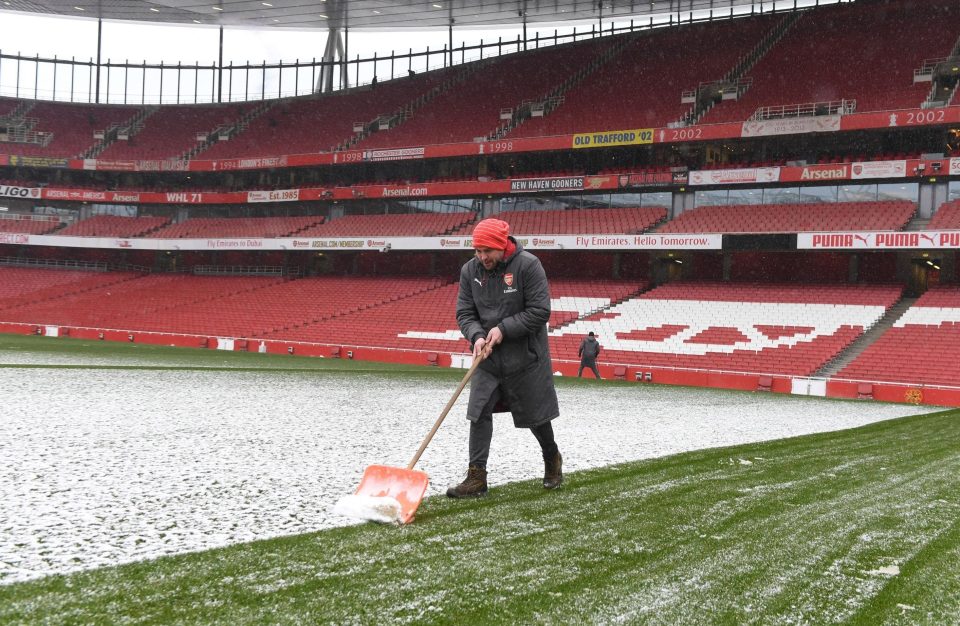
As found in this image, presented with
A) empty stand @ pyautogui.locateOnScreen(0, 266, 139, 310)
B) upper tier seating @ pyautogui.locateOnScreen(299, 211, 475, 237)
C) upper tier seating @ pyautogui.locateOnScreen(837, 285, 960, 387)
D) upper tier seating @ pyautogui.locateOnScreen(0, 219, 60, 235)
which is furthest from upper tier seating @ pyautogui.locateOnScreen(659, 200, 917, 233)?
upper tier seating @ pyautogui.locateOnScreen(0, 219, 60, 235)

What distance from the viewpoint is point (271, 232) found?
151ft

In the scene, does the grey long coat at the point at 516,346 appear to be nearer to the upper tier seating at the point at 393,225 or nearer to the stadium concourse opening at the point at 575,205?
the stadium concourse opening at the point at 575,205

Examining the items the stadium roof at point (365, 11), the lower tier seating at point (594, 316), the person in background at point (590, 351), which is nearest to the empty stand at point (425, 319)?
the lower tier seating at point (594, 316)

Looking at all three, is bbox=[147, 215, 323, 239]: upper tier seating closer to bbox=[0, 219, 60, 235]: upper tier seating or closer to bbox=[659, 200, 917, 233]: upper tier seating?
bbox=[0, 219, 60, 235]: upper tier seating

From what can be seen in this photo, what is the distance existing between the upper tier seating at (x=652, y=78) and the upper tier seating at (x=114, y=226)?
2633cm

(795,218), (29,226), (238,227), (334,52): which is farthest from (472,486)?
(29,226)

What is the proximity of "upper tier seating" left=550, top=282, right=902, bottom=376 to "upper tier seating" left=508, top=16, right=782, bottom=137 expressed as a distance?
1130 cm

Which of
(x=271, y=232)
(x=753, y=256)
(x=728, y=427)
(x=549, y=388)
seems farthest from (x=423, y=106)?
(x=549, y=388)

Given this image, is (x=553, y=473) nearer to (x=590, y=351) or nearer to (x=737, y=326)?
(x=590, y=351)

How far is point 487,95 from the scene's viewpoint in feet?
156

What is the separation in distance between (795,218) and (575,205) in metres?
11.4

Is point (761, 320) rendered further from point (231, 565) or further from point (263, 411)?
point (231, 565)

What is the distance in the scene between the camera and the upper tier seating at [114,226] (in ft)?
163

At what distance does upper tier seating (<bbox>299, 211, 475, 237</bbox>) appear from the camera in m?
41.0
